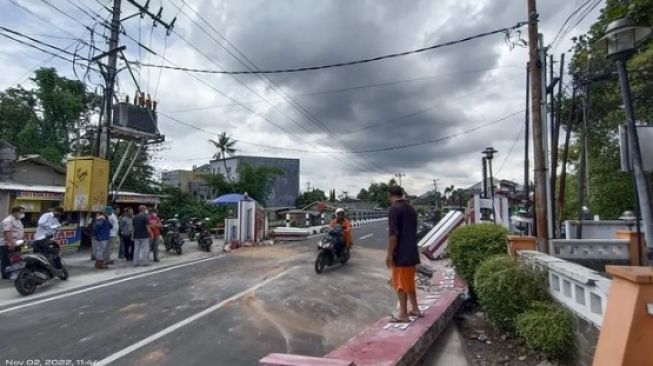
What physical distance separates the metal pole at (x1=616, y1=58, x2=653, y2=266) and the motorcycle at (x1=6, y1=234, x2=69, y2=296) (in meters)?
10.2

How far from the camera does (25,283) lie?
8484 millimetres

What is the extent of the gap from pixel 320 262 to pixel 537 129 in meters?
5.69

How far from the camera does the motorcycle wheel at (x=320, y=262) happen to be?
10.6 meters

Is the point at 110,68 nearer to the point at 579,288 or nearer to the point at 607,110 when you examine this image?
the point at 579,288

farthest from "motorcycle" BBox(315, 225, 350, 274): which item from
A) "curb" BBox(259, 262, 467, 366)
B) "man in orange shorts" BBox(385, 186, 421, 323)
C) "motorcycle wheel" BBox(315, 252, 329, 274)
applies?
"man in orange shorts" BBox(385, 186, 421, 323)

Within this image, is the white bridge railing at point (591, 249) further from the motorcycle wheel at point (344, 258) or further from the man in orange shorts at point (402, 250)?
the motorcycle wheel at point (344, 258)

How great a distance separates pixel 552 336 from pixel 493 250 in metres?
3.16

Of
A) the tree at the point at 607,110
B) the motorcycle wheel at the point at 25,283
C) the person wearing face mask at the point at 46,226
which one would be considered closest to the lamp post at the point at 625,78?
the tree at the point at 607,110

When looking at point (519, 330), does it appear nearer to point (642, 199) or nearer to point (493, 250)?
point (642, 199)

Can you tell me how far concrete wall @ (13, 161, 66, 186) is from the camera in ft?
65.5

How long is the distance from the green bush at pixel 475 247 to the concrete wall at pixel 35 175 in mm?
19952

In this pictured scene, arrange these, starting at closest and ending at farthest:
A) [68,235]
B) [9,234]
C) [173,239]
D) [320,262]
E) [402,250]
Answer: [402,250] < [9,234] < [320,262] < [68,235] < [173,239]

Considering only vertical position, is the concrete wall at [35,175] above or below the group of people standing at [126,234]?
above

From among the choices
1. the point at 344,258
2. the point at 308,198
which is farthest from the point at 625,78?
the point at 308,198
